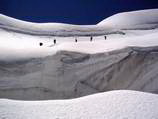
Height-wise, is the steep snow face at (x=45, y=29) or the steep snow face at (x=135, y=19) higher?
the steep snow face at (x=135, y=19)

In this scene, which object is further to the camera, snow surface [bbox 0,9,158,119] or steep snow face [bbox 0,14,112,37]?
steep snow face [bbox 0,14,112,37]

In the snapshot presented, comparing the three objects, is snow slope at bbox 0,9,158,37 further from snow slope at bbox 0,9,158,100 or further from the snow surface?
snow slope at bbox 0,9,158,100

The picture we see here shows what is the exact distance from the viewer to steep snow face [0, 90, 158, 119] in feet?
11.0

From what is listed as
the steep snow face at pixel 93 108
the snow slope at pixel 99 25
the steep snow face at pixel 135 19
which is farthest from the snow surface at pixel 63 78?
the steep snow face at pixel 135 19

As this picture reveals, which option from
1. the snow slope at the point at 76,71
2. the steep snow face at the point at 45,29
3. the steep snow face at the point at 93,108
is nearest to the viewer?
the steep snow face at the point at 93,108

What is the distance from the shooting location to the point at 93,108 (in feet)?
12.0

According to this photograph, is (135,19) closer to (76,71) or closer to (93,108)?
(76,71)

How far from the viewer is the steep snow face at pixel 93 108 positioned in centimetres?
336

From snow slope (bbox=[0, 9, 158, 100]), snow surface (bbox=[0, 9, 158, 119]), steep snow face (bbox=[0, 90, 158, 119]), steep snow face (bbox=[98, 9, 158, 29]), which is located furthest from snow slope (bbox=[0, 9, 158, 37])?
steep snow face (bbox=[0, 90, 158, 119])

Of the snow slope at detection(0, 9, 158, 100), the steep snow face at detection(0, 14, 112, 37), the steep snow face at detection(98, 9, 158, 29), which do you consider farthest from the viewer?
the steep snow face at detection(98, 9, 158, 29)

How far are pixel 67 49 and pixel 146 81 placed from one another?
10.6 feet

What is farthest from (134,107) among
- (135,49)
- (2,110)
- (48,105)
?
(135,49)

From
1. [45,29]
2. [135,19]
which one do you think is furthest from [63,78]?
[135,19]

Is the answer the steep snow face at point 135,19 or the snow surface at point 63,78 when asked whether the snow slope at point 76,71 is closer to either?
the snow surface at point 63,78
